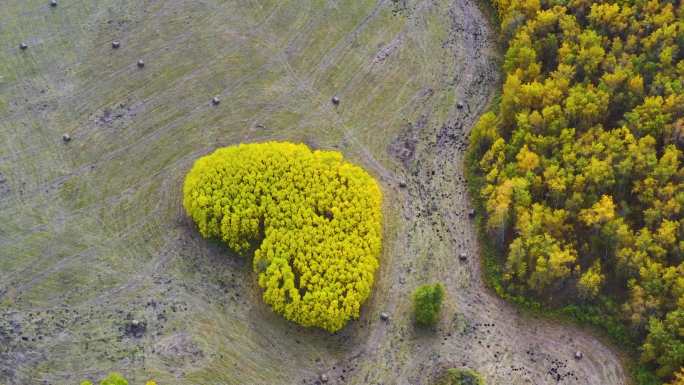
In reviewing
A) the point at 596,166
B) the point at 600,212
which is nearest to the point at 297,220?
the point at 600,212

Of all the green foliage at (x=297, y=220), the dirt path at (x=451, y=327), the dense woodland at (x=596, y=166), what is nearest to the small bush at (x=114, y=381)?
the green foliage at (x=297, y=220)

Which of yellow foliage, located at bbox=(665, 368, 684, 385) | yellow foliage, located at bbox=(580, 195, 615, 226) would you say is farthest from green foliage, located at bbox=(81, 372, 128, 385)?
yellow foliage, located at bbox=(665, 368, 684, 385)

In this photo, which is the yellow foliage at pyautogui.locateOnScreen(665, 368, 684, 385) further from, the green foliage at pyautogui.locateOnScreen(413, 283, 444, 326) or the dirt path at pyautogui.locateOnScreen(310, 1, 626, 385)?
the green foliage at pyautogui.locateOnScreen(413, 283, 444, 326)

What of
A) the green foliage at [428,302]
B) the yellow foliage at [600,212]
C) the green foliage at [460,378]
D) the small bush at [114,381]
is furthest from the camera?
the yellow foliage at [600,212]

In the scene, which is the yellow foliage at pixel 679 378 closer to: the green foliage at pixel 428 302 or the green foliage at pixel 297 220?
the green foliage at pixel 428 302

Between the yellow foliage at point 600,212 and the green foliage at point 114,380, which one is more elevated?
the yellow foliage at point 600,212
